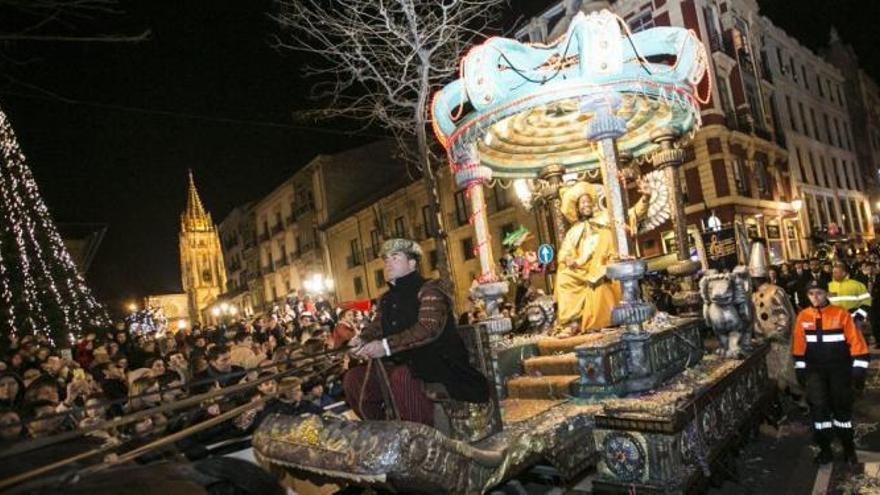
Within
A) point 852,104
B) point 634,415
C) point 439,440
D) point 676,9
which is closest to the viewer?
point 439,440

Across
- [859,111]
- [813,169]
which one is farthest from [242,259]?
[859,111]

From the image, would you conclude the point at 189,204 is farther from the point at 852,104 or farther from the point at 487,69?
the point at 487,69

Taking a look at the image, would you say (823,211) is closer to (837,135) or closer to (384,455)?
(837,135)

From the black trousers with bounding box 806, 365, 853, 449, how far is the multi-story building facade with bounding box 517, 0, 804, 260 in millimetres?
20134

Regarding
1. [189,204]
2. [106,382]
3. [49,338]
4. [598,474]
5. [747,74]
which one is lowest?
[598,474]

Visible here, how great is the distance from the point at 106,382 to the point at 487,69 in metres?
7.21

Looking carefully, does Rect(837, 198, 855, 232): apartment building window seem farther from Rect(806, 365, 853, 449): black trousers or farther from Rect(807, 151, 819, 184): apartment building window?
Rect(806, 365, 853, 449): black trousers

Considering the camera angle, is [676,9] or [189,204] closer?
[676,9]

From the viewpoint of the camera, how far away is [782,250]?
29.9 meters

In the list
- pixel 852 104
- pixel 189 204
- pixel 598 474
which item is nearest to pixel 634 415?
pixel 598 474

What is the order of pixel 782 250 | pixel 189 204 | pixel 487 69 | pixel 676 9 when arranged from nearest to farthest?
pixel 487 69 < pixel 676 9 < pixel 782 250 < pixel 189 204

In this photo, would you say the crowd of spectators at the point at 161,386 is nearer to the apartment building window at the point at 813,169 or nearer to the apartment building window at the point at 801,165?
the apartment building window at the point at 801,165

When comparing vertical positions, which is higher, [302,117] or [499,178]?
[302,117]

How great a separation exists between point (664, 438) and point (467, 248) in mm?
29471
